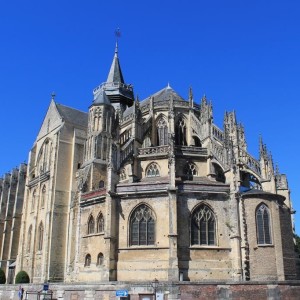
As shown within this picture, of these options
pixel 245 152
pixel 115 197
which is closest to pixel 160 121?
pixel 245 152

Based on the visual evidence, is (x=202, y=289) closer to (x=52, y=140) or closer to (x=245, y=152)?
(x=245, y=152)

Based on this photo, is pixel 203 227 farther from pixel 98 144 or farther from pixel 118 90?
pixel 118 90

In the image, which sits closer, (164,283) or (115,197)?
(164,283)

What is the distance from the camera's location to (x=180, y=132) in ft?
123

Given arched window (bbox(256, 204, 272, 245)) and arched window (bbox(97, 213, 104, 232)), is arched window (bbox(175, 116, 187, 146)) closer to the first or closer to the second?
arched window (bbox(97, 213, 104, 232))

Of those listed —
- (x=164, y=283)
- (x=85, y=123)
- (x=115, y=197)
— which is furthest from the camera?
(x=85, y=123)

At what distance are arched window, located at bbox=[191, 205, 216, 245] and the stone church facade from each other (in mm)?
69

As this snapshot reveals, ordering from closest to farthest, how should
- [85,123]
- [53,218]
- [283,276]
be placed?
[283,276], [53,218], [85,123]

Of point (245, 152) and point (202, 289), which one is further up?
point (245, 152)

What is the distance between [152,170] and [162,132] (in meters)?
5.49

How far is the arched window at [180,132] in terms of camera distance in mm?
36938

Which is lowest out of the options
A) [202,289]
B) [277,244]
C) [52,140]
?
[202,289]

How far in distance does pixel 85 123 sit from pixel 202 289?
87.4 ft

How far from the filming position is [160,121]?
3791 cm
